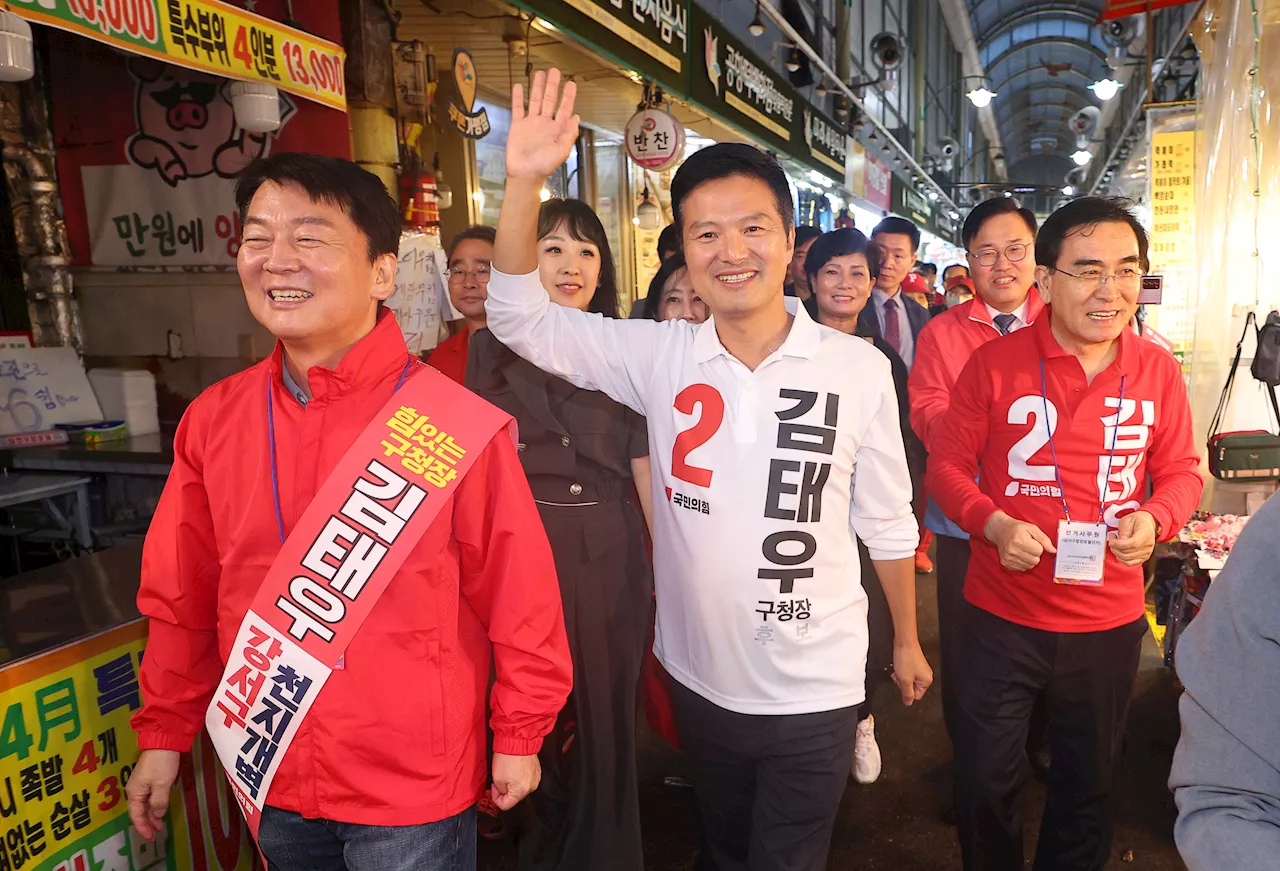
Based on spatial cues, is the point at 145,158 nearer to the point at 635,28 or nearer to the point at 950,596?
the point at 635,28

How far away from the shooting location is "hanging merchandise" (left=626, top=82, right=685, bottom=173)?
7110 mm

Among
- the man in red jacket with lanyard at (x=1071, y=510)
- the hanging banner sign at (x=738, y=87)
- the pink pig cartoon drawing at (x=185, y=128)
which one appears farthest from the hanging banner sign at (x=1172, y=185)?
the pink pig cartoon drawing at (x=185, y=128)

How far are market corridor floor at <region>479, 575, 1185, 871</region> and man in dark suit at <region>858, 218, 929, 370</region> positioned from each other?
2175mm

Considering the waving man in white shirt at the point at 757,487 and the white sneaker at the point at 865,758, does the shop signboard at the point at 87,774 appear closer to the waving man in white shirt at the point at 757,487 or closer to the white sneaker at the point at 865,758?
the waving man in white shirt at the point at 757,487

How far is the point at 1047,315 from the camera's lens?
266 cm

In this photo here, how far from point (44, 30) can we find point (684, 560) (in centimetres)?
620

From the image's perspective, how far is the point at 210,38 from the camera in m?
3.54

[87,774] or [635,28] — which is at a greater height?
[635,28]

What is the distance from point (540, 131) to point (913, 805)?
299 centimetres

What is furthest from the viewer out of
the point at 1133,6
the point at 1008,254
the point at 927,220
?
the point at 927,220

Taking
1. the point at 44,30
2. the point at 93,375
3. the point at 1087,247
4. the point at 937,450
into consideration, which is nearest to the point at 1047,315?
the point at 1087,247

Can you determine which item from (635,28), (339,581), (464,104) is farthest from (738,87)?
(339,581)

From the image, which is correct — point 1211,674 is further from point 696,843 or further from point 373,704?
point 696,843

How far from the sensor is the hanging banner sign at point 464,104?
5508 mm
